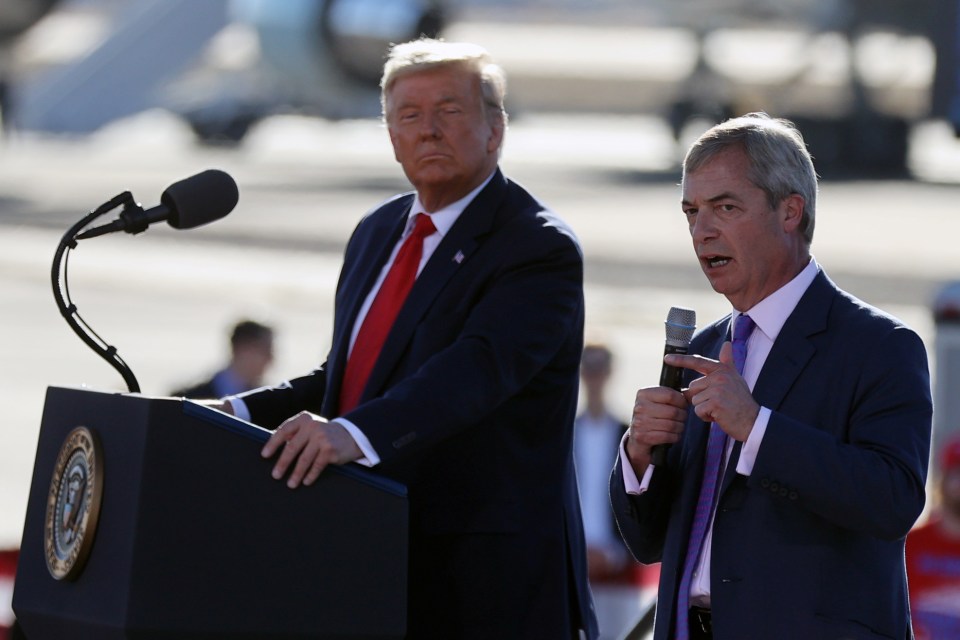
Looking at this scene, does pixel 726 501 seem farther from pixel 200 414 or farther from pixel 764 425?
pixel 200 414

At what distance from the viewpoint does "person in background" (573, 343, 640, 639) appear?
609 centimetres

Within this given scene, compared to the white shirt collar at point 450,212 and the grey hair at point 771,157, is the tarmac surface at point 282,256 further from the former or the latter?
the grey hair at point 771,157

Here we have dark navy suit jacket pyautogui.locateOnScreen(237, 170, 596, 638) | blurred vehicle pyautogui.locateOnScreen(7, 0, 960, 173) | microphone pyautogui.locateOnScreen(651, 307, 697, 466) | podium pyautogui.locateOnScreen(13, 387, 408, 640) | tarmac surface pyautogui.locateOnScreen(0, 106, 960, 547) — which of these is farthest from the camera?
blurred vehicle pyautogui.locateOnScreen(7, 0, 960, 173)

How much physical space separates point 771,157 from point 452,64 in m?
0.77

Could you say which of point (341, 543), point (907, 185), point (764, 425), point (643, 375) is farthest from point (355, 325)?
point (907, 185)

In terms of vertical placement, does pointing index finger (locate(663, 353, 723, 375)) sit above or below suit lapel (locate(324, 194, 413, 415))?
Result: below

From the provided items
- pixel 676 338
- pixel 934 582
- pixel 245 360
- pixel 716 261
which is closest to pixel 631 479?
pixel 676 338

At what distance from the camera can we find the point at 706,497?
264 cm

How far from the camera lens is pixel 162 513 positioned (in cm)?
236

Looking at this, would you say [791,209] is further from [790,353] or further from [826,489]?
[826,489]

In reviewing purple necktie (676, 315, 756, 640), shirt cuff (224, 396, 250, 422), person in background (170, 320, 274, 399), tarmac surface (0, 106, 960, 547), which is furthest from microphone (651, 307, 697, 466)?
person in background (170, 320, 274, 399)

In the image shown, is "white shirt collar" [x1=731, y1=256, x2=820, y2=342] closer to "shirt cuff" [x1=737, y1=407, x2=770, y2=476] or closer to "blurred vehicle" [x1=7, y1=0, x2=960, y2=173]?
"shirt cuff" [x1=737, y1=407, x2=770, y2=476]

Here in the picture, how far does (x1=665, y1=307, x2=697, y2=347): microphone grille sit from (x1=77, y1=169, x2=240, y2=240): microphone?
83 cm

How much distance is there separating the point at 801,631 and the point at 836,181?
29.1 m
